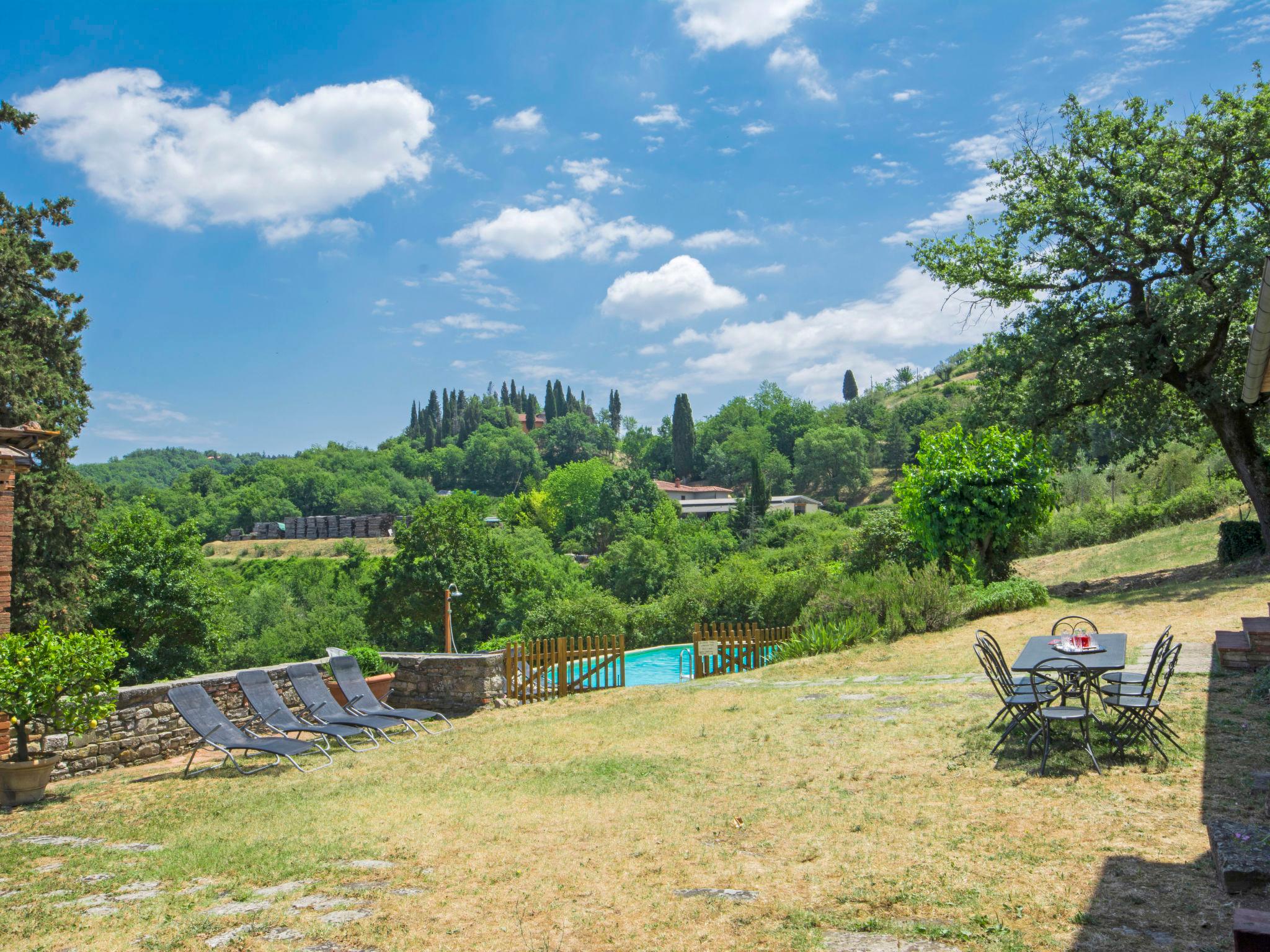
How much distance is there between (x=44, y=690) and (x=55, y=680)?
0.35 feet

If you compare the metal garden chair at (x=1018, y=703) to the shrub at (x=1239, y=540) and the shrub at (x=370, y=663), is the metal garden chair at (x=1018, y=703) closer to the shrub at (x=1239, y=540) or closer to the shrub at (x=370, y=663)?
the shrub at (x=370, y=663)

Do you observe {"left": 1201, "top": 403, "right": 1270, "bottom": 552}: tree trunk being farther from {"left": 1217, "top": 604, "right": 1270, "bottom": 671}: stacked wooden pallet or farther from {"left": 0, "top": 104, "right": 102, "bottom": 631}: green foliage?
{"left": 0, "top": 104, "right": 102, "bottom": 631}: green foliage

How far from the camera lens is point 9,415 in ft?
49.0

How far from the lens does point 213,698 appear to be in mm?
9227

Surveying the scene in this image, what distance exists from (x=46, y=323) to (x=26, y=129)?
146 inches

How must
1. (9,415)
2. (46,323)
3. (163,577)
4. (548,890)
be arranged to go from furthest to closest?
(163,577) < (46,323) < (9,415) < (548,890)

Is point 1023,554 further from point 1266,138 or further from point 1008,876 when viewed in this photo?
point 1008,876

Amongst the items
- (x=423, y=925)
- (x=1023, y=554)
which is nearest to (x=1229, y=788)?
(x=423, y=925)

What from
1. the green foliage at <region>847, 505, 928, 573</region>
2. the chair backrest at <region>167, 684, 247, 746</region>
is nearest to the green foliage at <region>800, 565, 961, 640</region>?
the green foliage at <region>847, 505, 928, 573</region>

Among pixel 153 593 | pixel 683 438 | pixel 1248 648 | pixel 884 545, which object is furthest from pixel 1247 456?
pixel 683 438

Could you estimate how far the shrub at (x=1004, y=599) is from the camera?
543 inches

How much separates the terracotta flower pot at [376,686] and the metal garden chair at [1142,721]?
27.5 ft

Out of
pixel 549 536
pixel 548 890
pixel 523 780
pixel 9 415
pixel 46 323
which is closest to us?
pixel 548 890

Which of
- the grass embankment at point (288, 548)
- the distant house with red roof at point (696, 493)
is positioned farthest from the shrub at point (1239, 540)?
the distant house with red roof at point (696, 493)
